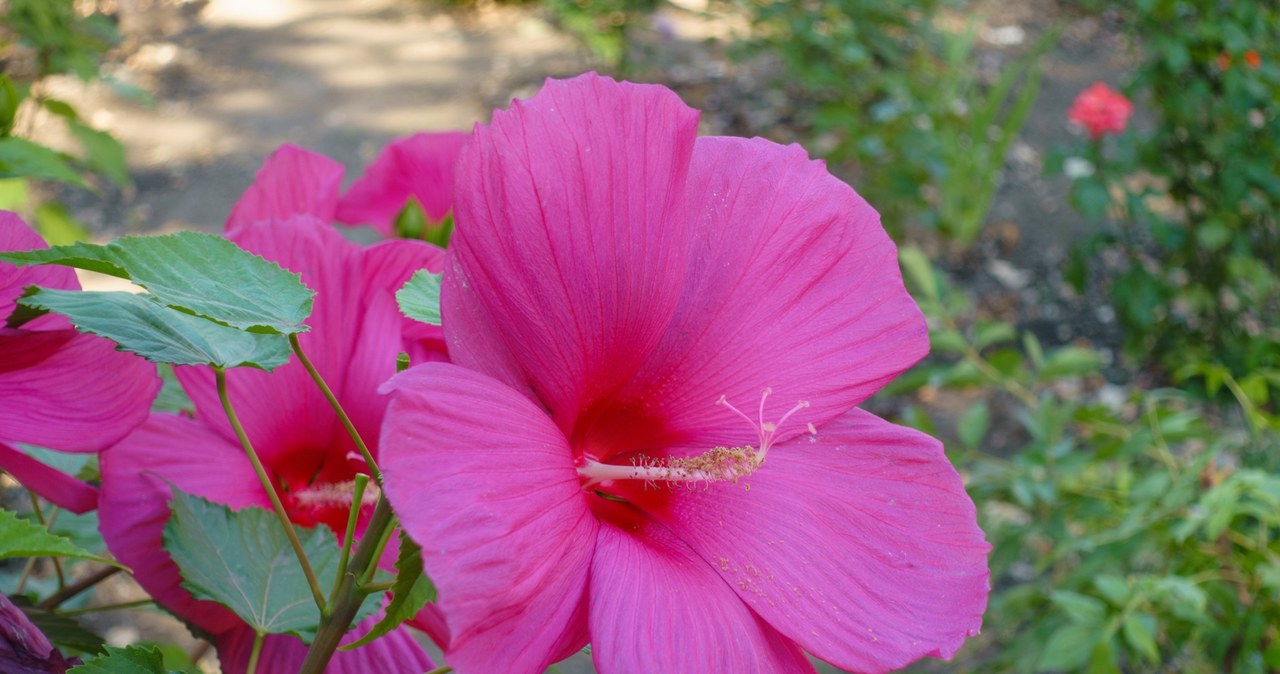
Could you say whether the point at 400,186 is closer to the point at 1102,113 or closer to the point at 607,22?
the point at 1102,113

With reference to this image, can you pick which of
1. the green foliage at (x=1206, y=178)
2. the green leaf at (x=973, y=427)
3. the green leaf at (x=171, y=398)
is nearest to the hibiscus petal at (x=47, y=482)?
the green leaf at (x=171, y=398)

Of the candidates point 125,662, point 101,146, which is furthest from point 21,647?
point 101,146

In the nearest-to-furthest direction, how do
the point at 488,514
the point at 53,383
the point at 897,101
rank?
1. the point at 488,514
2. the point at 53,383
3. the point at 897,101

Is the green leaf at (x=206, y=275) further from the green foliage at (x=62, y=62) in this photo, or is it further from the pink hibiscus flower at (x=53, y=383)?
the green foliage at (x=62, y=62)

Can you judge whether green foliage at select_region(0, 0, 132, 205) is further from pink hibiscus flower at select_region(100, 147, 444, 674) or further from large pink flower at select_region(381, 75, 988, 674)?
large pink flower at select_region(381, 75, 988, 674)

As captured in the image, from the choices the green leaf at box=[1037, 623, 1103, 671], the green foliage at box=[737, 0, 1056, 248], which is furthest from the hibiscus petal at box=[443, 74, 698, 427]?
the green foliage at box=[737, 0, 1056, 248]

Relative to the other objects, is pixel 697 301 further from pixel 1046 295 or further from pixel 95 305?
pixel 1046 295
